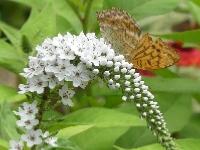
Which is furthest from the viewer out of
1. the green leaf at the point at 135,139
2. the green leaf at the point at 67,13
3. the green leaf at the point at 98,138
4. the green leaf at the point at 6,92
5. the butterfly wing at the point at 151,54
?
the green leaf at the point at 67,13

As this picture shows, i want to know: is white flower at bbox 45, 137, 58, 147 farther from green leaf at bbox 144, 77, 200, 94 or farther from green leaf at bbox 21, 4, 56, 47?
green leaf at bbox 144, 77, 200, 94

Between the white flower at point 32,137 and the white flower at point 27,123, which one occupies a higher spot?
the white flower at point 27,123

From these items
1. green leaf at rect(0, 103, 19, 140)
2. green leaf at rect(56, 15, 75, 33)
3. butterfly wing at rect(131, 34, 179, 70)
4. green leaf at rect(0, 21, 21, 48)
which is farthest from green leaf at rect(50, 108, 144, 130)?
green leaf at rect(56, 15, 75, 33)

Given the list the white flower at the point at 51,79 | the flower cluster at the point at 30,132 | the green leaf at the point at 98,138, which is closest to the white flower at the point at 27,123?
the flower cluster at the point at 30,132

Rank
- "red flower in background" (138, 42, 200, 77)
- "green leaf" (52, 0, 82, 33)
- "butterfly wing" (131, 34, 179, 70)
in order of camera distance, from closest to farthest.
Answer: "butterfly wing" (131, 34, 179, 70) < "green leaf" (52, 0, 82, 33) < "red flower in background" (138, 42, 200, 77)

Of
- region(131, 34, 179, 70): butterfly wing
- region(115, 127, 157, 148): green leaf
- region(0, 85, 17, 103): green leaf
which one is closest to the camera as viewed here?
region(131, 34, 179, 70): butterfly wing

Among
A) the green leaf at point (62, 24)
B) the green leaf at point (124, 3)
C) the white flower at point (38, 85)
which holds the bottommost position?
the white flower at point (38, 85)

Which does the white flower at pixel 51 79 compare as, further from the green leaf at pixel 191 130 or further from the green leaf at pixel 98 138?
the green leaf at pixel 191 130
